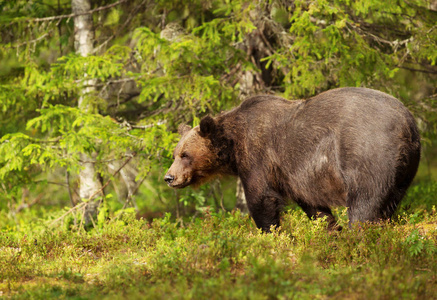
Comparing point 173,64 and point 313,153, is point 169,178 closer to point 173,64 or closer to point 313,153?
point 313,153

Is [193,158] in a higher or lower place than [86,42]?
lower

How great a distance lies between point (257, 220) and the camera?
659 cm

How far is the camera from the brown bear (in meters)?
5.53

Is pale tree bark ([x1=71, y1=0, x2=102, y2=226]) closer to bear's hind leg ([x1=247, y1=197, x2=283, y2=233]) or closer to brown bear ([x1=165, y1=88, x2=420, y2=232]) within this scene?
brown bear ([x1=165, y1=88, x2=420, y2=232])

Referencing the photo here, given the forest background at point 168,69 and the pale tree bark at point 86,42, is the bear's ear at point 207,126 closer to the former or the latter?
the forest background at point 168,69

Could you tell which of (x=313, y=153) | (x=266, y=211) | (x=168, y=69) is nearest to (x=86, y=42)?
(x=168, y=69)

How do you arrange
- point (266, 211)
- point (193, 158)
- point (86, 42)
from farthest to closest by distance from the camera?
1. point (86, 42)
2. point (193, 158)
3. point (266, 211)

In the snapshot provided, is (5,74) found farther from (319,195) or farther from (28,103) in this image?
(319,195)

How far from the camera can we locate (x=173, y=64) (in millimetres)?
8695

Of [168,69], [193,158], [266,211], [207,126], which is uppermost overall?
[168,69]

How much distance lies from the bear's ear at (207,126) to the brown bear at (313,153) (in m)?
0.01

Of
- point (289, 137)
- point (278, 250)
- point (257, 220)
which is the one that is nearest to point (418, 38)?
point (289, 137)

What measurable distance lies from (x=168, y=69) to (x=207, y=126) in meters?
2.20

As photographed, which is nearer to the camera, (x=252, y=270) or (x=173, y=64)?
(x=252, y=270)
